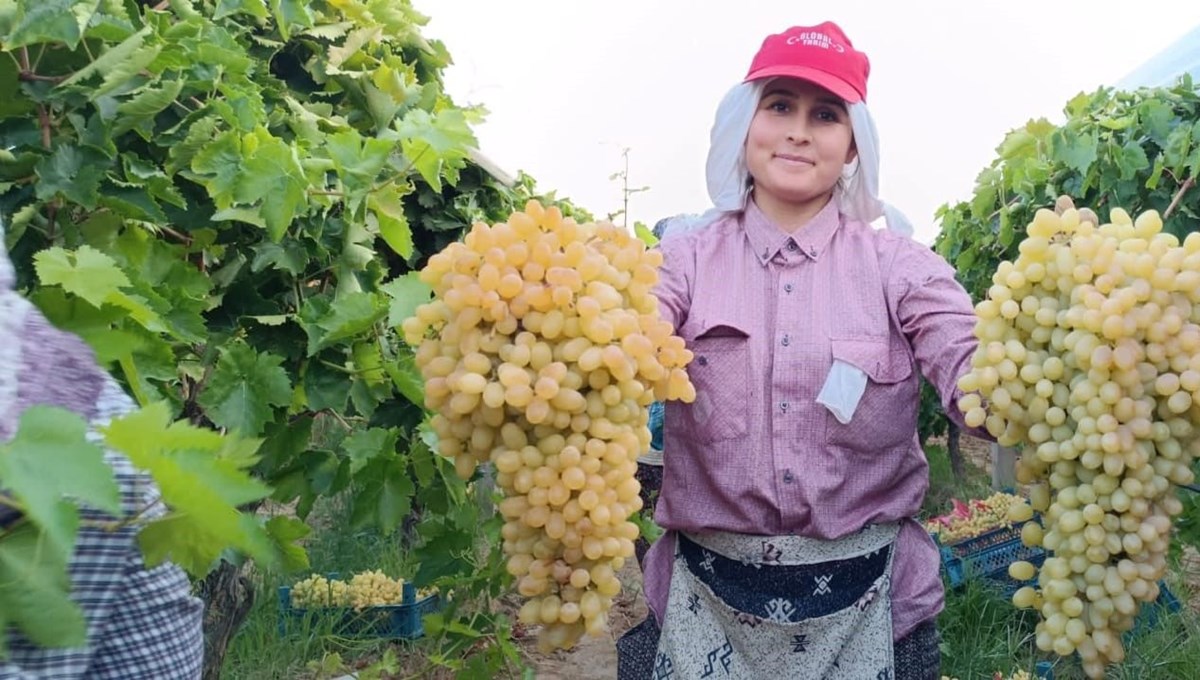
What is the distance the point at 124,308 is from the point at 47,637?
2.05 ft

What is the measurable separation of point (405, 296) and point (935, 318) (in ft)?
2.74

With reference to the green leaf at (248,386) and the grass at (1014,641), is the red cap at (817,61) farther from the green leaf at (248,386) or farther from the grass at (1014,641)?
the grass at (1014,641)

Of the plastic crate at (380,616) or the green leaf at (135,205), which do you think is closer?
the green leaf at (135,205)

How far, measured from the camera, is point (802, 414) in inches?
68.8

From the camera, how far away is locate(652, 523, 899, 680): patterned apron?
1.77 metres

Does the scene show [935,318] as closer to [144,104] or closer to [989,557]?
[144,104]

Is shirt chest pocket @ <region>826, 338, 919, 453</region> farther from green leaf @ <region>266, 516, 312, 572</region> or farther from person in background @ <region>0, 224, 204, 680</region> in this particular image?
person in background @ <region>0, 224, 204, 680</region>

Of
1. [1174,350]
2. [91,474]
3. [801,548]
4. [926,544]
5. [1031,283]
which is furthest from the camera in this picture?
[926,544]

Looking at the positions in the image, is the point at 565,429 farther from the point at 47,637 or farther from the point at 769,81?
the point at 769,81

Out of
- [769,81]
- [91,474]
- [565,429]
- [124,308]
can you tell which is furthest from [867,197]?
[91,474]

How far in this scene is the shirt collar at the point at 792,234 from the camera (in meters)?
1.83

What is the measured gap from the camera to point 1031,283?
1.40 meters

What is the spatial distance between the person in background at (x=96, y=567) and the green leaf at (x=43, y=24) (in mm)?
554

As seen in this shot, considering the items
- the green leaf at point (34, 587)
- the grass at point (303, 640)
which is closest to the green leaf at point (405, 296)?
the green leaf at point (34, 587)
